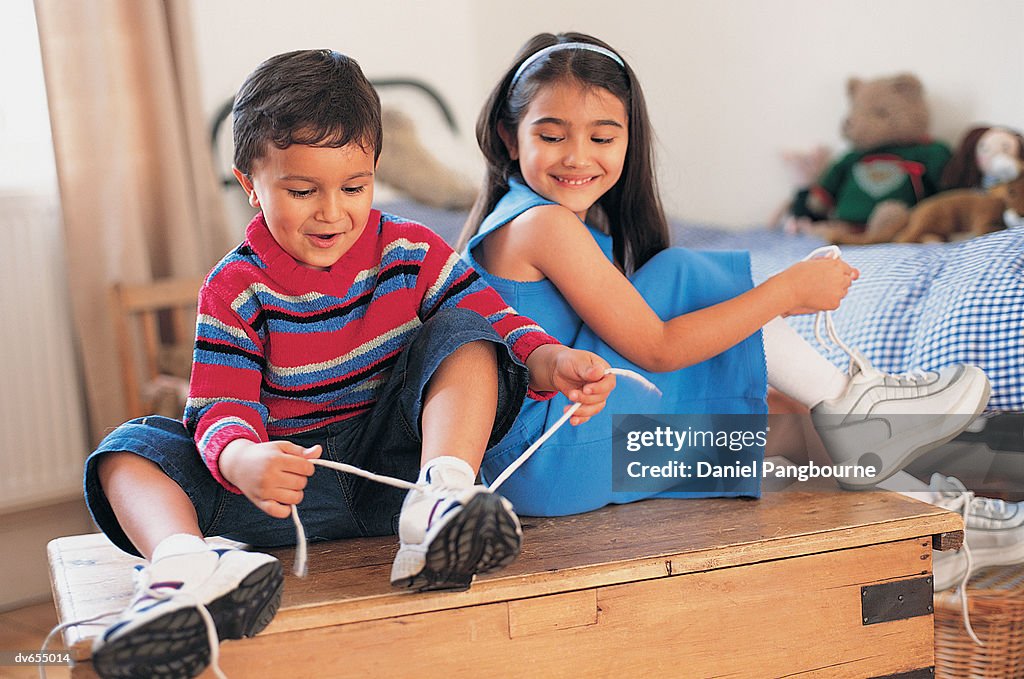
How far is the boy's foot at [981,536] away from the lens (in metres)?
1.27

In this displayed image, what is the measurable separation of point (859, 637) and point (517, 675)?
1.24ft

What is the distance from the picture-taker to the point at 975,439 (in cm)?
142

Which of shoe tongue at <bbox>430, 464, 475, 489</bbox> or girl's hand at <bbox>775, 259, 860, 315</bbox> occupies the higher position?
girl's hand at <bbox>775, 259, 860, 315</bbox>

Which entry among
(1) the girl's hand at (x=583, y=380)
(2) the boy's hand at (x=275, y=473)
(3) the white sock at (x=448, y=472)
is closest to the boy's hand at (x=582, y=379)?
(1) the girl's hand at (x=583, y=380)

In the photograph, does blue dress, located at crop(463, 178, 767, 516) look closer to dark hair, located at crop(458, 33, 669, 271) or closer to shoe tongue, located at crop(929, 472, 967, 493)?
dark hair, located at crop(458, 33, 669, 271)

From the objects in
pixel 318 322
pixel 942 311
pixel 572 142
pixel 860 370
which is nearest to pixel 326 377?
pixel 318 322

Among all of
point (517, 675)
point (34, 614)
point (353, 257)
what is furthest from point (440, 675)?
point (34, 614)

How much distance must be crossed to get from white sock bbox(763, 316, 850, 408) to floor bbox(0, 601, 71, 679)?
118cm

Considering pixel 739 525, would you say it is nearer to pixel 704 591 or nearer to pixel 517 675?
pixel 704 591

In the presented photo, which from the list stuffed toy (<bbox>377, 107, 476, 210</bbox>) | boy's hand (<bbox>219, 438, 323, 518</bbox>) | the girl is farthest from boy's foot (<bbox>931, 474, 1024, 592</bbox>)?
stuffed toy (<bbox>377, 107, 476, 210</bbox>)

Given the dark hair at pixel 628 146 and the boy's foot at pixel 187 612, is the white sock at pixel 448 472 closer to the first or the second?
the boy's foot at pixel 187 612

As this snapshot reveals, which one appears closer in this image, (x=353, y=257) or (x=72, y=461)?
(x=353, y=257)

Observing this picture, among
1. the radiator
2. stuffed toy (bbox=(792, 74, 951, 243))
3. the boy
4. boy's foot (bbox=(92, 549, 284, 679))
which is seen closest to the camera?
boy's foot (bbox=(92, 549, 284, 679))

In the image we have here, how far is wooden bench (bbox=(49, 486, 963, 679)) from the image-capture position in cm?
89
